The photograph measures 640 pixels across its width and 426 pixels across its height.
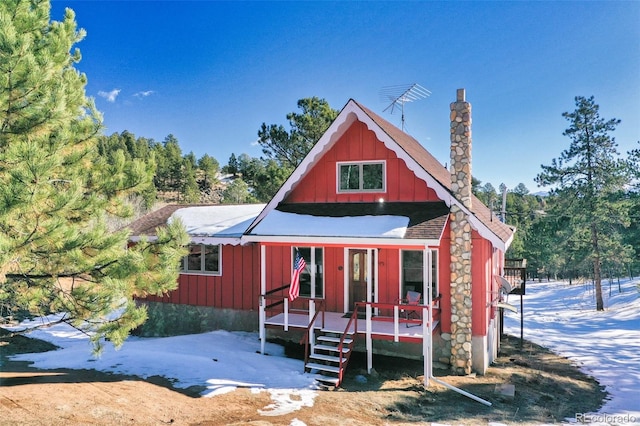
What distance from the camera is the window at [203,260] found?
14034 mm

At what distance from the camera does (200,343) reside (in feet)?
37.6

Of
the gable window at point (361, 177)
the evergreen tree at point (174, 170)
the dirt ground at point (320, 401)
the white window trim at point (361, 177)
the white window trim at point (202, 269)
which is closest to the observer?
the dirt ground at point (320, 401)

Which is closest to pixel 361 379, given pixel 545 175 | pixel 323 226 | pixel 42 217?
pixel 323 226

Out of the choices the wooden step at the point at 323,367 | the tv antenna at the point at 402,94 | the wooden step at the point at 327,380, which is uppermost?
the tv antenna at the point at 402,94

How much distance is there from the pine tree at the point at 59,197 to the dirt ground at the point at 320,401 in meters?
1.33

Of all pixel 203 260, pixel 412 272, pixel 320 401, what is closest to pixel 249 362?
pixel 320 401

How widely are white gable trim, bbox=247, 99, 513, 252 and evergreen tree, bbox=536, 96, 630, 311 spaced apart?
16137mm

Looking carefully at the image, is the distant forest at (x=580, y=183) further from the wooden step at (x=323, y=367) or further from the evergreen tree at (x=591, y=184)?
the wooden step at (x=323, y=367)

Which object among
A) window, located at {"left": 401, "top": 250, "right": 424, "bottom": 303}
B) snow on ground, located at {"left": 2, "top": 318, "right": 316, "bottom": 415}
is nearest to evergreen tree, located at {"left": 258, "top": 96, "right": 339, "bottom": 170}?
window, located at {"left": 401, "top": 250, "right": 424, "bottom": 303}

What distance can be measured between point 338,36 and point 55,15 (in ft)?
33.6

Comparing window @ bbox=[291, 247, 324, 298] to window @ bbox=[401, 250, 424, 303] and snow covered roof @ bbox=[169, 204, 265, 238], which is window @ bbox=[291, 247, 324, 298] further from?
window @ bbox=[401, 250, 424, 303]

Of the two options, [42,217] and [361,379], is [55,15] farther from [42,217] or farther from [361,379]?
[361,379]

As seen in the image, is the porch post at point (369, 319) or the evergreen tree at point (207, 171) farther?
the evergreen tree at point (207, 171)

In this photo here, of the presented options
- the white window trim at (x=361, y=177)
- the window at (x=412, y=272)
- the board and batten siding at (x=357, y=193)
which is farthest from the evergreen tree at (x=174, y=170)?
the window at (x=412, y=272)
